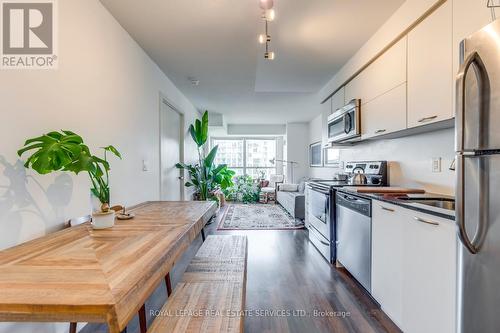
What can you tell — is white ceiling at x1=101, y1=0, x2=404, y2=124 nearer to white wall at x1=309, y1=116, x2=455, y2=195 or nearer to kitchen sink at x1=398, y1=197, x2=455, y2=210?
white wall at x1=309, y1=116, x2=455, y2=195

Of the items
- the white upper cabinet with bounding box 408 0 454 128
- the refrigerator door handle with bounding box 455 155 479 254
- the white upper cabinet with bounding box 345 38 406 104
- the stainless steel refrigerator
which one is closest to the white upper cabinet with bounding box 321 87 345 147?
the white upper cabinet with bounding box 345 38 406 104

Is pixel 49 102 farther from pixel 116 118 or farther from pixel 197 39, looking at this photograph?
pixel 197 39

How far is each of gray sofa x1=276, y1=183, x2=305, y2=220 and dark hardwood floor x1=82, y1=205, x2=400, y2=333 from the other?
5.34 feet

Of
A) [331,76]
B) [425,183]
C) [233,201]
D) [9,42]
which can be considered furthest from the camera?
[233,201]

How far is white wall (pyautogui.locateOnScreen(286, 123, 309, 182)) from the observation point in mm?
7434

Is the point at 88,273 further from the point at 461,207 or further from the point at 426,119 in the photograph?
the point at 426,119

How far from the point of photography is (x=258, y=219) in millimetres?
5082

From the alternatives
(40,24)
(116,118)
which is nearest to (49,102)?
(40,24)

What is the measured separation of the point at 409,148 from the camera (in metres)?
2.38

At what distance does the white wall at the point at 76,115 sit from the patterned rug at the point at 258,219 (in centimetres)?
212

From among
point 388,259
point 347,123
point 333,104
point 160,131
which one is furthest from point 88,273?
point 333,104

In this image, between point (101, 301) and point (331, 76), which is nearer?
point (101, 301)

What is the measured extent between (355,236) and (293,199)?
8.88 feet

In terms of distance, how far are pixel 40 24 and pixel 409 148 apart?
3.03m
